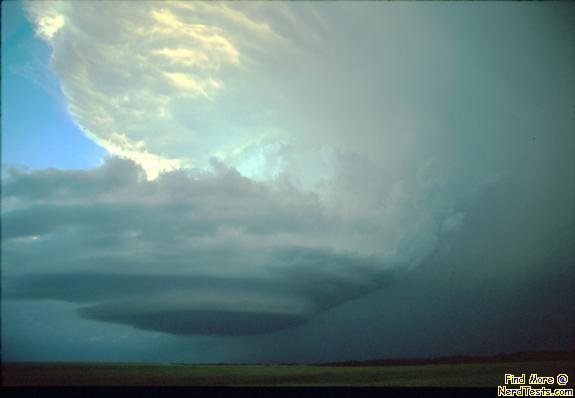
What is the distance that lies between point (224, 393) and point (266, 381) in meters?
4.97

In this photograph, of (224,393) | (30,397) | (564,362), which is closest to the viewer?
(30,397)

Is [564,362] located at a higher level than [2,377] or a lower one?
higher

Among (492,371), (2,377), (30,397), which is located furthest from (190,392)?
(492,371)

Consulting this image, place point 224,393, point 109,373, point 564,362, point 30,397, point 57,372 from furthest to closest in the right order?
point 109,373 < point 57,372 < point 564,362 < point 224,393 < point 30,397

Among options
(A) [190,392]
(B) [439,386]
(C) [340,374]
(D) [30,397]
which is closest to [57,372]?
(D) [30,397]

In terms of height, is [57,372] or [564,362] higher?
[564,362]

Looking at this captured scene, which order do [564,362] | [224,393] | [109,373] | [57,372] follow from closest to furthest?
[224,393] → [564,362] → [57,372] → [109,373]

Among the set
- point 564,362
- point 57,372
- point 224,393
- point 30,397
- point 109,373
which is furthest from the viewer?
point 109,373

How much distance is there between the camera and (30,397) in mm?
17094

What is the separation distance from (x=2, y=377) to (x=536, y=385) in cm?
2391

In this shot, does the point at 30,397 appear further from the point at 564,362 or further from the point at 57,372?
the point at 564,362

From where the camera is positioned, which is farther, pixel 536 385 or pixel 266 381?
pixel 266 381

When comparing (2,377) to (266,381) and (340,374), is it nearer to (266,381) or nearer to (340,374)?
(266,381)

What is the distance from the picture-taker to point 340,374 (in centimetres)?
2739
